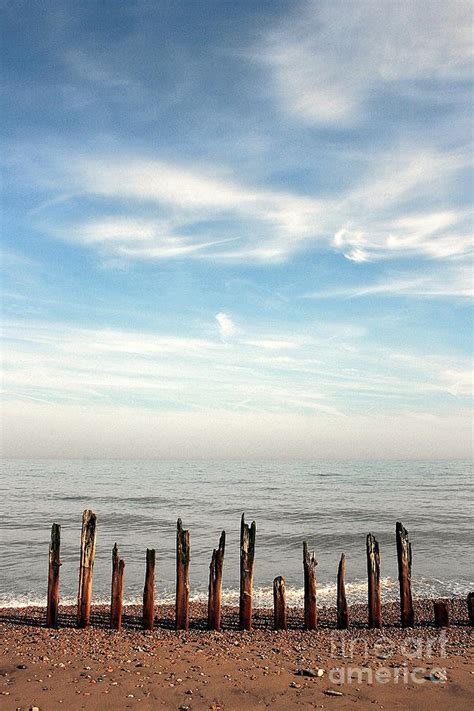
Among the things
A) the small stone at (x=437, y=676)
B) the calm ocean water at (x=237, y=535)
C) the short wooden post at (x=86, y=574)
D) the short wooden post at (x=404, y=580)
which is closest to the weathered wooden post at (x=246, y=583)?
the short wooden post at (x=86, y=574)

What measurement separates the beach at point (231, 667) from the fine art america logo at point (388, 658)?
2 centimetres

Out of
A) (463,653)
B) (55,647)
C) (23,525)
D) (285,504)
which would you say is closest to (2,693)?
(55,647)

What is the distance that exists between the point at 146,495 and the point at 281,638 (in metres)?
47.8

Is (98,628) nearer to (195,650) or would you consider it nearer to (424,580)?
(195,650)

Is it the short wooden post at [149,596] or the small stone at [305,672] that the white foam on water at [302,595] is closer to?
the short wooden post at [149,596]

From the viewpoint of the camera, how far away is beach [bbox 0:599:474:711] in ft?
29.3

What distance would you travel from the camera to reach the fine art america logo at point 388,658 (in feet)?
32.2

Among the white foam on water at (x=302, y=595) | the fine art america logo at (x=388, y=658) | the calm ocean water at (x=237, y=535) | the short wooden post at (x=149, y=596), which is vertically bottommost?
the calm ocean water at (x=237, y=535)

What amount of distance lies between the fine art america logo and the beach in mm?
20

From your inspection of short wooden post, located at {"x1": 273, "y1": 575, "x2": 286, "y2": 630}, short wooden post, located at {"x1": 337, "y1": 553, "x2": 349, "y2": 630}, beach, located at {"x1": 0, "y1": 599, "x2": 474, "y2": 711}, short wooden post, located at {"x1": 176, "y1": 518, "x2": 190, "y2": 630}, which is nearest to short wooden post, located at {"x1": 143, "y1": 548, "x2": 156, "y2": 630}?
beach, located at {"x1": 0, "y1": 599, "x2": 474, "y2": 711}

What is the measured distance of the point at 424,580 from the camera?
20844 millimetres

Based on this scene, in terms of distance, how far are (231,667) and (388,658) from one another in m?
3.20

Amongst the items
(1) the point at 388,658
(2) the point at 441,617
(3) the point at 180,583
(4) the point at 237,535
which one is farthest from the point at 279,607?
(4) the point at 237,535

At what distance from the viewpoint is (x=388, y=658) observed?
10.8 m
